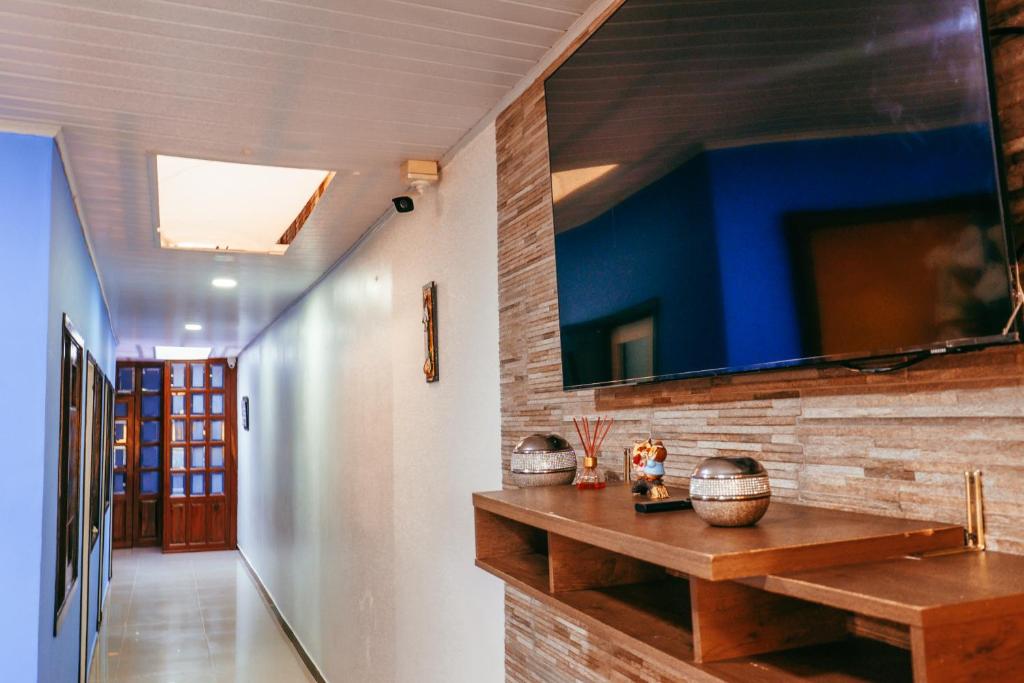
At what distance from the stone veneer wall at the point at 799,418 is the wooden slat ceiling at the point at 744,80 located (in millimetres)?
121

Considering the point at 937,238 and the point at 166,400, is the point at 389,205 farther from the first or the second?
the point at 166,400

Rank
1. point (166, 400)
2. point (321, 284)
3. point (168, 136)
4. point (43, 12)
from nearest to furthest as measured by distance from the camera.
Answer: point (43, 12) < point (168, 136) < point (321, 284) < point (166, 400)

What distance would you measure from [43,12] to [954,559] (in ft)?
6.99

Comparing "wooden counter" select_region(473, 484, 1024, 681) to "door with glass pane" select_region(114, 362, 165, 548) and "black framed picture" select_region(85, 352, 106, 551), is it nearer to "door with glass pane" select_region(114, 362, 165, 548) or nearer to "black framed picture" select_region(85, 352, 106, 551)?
"black framed picture" select_region(85, 352, 106, 551)

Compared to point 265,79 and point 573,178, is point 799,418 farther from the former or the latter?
point 265,79

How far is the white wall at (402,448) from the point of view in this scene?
261cm

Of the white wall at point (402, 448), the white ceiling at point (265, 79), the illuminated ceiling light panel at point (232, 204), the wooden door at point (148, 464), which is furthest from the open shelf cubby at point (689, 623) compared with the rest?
the wooden door at point (148, 464)

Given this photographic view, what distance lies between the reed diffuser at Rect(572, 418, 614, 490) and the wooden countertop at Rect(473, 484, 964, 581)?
1.02ft

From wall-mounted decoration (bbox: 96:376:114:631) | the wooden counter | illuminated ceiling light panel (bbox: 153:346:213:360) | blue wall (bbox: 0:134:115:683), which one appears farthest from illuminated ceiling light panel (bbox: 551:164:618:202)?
illuminated ceiling light panel (bbox: 153:346:213:360)

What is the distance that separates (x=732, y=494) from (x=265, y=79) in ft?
6.01

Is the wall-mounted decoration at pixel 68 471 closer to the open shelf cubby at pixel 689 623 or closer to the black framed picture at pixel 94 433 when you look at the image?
the black framed picture at pixel 94 433

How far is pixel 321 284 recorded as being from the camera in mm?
5215

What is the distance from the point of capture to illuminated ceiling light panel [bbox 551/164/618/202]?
5.56 feet

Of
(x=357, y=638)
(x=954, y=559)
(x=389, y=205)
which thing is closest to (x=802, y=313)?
(x=954, y=559)
